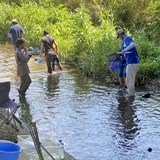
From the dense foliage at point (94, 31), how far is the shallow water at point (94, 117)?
3.07 feet

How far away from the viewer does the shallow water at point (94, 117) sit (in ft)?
18.5

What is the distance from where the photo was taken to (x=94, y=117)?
287 inches

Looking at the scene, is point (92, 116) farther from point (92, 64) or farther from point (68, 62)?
point (68, 62)

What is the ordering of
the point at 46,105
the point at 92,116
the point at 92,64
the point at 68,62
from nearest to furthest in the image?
1. the point at 92,116
2. the point at 46,105
3. the point at 92,64
4. the point at 68,62

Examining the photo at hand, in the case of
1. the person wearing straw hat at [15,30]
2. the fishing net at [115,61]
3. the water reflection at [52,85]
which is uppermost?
the person wearing straw hat at [15,30]

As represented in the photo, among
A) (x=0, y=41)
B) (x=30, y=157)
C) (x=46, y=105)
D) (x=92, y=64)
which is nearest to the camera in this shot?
(x=30, y=157)

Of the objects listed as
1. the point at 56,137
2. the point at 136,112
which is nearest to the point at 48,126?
the point at 56,137

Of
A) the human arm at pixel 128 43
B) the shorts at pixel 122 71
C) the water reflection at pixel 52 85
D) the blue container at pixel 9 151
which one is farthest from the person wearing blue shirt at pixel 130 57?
the blue container at pixel 9 151

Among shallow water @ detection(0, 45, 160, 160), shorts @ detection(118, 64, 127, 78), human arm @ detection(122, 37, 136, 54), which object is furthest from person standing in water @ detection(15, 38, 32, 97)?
shorts @ detection(118, 64, 127, 78)

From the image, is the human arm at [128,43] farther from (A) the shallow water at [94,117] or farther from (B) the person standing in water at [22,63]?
(B) the person standing in water at [22,63]

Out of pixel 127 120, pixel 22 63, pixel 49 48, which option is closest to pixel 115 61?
pixel 127 120

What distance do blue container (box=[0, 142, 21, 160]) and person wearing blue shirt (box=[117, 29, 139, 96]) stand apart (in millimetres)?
4559

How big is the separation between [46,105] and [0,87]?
2.42 metres

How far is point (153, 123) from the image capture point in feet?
22.4
